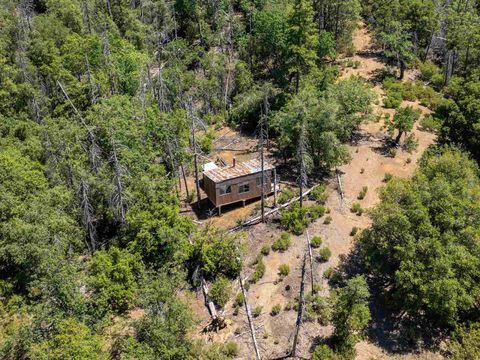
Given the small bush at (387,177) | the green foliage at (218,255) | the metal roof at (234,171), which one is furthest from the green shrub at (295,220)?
the small bush at (387,177)

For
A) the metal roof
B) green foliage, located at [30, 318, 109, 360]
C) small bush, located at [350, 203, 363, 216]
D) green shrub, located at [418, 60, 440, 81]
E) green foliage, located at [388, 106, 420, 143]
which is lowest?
small bush, located at [350, 203, 363, 216]

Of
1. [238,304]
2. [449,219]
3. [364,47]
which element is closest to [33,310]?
[238,304]

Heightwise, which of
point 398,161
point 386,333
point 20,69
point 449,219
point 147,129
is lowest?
point 386,333

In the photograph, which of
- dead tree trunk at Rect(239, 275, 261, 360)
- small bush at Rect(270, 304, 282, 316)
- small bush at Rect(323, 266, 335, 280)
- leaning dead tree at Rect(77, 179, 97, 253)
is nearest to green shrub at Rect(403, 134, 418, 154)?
small bush at Rect(323, 266, 335, 280)

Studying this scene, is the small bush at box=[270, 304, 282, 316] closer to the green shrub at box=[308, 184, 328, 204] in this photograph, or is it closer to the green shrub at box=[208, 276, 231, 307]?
the green shrub at box=[208, 276, 231, 307]

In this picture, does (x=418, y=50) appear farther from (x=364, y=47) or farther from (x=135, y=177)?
(x=135, y=177)

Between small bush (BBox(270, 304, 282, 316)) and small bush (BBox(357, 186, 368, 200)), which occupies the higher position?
small bush (BBox(357, 186, 368, 200))
